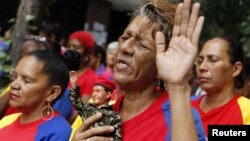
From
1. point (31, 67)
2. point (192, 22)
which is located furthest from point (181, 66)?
point (31, 67)

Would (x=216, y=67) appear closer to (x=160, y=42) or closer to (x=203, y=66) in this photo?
(x=203, y=66)

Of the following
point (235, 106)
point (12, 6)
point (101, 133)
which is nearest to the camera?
point (101, 133)

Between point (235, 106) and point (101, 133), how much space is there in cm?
170

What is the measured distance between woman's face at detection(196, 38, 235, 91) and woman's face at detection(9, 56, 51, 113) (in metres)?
1.29

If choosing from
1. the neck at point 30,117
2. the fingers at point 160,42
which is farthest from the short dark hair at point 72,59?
the fingers at point 160,42

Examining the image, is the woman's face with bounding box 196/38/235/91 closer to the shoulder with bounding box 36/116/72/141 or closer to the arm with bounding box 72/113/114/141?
the shoulder with bounding box 36/116/72/141

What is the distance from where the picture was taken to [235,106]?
3.76 metres

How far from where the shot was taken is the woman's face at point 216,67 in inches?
156

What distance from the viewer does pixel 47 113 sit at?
10.3ft

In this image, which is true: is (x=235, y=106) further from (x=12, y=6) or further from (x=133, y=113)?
(x=12, y=6)

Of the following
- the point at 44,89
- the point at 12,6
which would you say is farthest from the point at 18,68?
the point at 12,6

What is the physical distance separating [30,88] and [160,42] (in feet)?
3.90

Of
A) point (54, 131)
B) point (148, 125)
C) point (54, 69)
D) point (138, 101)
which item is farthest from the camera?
point (54, 69)

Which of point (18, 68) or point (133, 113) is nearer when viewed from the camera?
point (133, 113)
